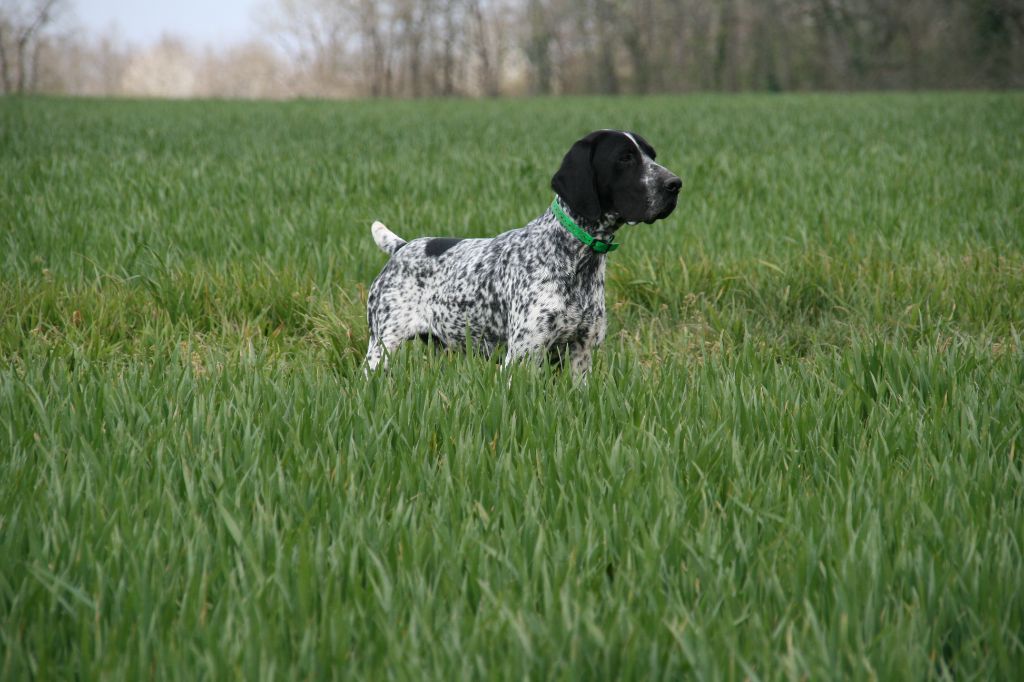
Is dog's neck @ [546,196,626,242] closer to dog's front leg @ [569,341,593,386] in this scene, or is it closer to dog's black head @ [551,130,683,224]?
dog's black head @ [551,130,683,224]

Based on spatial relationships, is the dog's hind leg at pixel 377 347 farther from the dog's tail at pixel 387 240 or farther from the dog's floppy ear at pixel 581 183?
the dog's floppy ear at pixel 581 183

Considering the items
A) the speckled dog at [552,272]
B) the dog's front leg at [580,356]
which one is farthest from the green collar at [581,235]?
the dog's front leg at [580,356]

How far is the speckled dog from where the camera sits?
146 inches

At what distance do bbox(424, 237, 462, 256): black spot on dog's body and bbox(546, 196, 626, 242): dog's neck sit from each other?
73 centimetres

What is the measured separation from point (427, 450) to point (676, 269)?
3.28m

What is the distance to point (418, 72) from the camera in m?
66.4

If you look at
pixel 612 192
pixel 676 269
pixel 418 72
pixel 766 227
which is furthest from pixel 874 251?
pixel 418 72

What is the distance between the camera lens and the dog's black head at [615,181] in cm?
368

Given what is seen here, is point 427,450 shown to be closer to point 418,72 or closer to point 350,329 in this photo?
point 350,329

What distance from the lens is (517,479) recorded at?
8.25 ft

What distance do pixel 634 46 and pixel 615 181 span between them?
53.7 meters

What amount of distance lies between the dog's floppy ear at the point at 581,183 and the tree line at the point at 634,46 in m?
44.5

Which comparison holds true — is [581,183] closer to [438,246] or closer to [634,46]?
[438,246]

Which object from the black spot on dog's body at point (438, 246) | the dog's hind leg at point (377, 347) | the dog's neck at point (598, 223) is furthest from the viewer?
the black spot on dog's body at point (438, 246)
